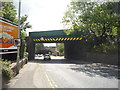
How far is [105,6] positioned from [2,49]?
57.9ft

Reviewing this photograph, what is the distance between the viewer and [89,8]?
24875 millimetres

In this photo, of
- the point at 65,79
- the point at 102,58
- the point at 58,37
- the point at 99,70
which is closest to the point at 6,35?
the point at 65,79

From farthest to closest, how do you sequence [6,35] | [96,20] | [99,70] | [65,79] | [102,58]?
1. [102,58]
2. [96,20]
3. [6,35]
4. [99,70]
5. [65,79]

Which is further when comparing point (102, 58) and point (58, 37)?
point (58, 37)

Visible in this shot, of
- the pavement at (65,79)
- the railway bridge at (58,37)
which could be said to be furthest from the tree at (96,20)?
the pavement at (65,79)

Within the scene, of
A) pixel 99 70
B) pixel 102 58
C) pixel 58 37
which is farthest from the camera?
pixel 58 37

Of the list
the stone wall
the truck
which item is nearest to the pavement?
the truck

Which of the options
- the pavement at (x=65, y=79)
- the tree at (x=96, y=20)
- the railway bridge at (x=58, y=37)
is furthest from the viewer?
the railway bridge at (x=58, y=37)

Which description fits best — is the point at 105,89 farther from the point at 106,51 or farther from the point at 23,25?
the point at 23,25

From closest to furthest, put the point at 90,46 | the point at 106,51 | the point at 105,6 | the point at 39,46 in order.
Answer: the point at 105,6 < the point at 106,51 < the point at 90,46 < the point at 39,46

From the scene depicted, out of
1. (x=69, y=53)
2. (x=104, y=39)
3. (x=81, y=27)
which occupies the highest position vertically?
(x=81, y=27)

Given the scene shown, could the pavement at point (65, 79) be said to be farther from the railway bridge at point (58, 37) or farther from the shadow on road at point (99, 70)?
the railway bridge at point (58, 37)

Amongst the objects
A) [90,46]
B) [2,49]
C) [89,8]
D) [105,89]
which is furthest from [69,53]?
[105,89]

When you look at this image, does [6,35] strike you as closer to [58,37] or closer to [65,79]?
[65,79]
